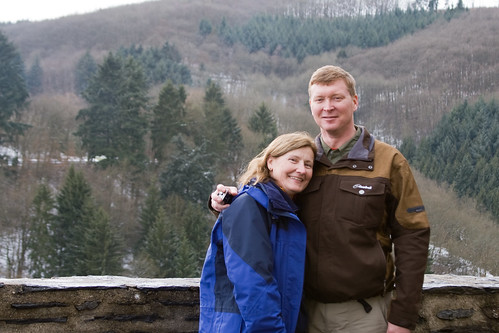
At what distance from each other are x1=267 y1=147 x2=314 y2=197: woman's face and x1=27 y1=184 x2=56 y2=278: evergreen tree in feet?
92.2

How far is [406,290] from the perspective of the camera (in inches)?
87.7

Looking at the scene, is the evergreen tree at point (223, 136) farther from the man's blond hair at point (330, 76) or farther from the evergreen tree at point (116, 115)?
the man's blond hair at point (330, 76)

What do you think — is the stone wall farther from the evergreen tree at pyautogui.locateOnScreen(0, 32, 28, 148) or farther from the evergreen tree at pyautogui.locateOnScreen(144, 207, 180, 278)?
the evergreen tree at pyautogui.locateOnScreen(0, 32, 28, 148)

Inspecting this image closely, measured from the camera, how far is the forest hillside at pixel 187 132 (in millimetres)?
30156

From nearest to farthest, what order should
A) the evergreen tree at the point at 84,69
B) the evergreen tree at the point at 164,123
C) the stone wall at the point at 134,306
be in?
1. the stone wall at the point at 134,306
2. the evergreen tree at the point at 164,123
3. the evergreen tree at the point at 84,69

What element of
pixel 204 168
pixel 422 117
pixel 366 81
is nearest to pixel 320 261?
pixel 204 168

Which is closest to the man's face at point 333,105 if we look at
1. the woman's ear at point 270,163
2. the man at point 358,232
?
the man at point 358,232

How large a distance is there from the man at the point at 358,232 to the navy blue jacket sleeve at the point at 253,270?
257 mm

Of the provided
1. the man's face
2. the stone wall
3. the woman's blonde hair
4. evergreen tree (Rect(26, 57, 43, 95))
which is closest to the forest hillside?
evergreen tree (Rect(26, 57, 43, 95))

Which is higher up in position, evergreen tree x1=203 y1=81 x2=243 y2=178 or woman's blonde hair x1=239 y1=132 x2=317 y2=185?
woman's blonde hair x1=239 y1=132 x2=317 y2=185

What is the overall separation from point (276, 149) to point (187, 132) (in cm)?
4143

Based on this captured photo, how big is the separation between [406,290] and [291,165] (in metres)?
0.76

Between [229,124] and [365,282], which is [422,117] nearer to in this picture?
[229,124]

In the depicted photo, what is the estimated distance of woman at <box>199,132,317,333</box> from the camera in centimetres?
204
